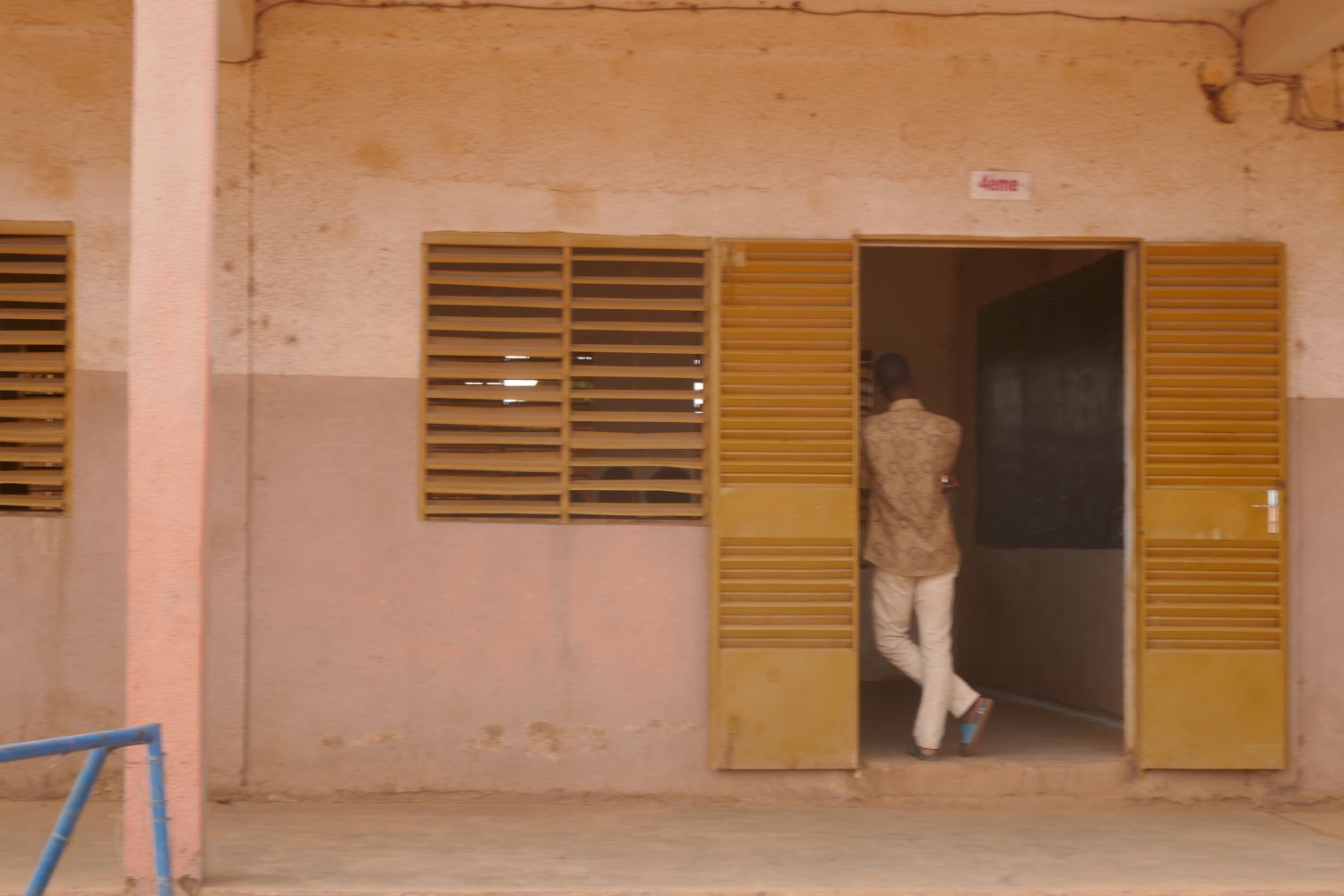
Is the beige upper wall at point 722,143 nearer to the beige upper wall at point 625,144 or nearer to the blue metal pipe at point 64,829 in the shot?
the beige upper wall at point 625,144

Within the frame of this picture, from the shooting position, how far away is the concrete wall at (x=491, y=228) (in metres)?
A: 6.37

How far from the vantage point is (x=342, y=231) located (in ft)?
21.1

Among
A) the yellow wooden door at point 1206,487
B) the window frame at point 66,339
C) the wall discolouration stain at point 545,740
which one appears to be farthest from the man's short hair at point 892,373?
the window frame at point 66,339

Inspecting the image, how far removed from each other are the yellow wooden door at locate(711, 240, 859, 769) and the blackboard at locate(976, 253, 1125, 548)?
1.99m

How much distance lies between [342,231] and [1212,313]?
157 inches

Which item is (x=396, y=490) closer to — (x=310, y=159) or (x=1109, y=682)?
(x=310, y=159)

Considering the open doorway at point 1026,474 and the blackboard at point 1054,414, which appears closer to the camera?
the open doorway at point 1026,474

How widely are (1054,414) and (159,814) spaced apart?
6.17 m

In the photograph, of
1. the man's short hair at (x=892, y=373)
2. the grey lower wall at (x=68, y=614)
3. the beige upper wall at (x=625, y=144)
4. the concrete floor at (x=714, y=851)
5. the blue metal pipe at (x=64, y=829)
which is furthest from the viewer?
the man's short hair at (x=892, y=373)

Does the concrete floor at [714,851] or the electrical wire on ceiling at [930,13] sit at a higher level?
the electrical wire on ceiling at [930,13]

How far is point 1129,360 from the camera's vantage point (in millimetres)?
6621

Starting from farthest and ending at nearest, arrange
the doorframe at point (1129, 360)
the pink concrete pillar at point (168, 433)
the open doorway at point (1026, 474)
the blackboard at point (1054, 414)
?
1. the blackboard at point (1054, 414)
2. the open doorway at point (1026, 474)
3. the doorframe at point (1129, 360)
4. the pink concrete pillar at point (168, 433)

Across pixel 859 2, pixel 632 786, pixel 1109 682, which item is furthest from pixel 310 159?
pixel 1109 682

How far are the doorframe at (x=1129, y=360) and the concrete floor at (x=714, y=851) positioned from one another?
54 cm
